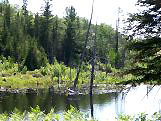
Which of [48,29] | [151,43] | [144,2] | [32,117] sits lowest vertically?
[32,117]

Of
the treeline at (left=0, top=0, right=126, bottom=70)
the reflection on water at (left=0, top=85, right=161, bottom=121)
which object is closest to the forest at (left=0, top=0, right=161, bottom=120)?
the treeline at (left=0, top=0, right=126, bottom=70)

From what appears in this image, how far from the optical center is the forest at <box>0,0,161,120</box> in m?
10.0

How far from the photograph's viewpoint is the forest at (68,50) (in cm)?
1000

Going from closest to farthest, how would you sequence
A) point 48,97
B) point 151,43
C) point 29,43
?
point 151,43
point 48,97
point 29,43

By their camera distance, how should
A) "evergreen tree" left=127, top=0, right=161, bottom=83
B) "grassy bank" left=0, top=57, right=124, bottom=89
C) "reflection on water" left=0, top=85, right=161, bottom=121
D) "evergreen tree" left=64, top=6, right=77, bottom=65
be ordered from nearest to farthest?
1. "evergreen tree" left=127, top=0, right=161, bottom=83
2. "reflection on water" left=0, top=85, right=161, bottom=121
3. "grassy bank" left=0, top=57, right=124, bottom=89
4. "evergreen tree" left=64, top=6, right=77, bottom=65

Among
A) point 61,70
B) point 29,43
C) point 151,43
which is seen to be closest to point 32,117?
point 151,43

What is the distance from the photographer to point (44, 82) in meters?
42.7

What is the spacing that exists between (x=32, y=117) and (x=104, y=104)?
1747 centimetres

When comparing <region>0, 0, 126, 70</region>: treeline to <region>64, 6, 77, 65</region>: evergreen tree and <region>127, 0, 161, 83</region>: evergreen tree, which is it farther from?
<region>127, 0, 161, 83</region>: evergreen tree

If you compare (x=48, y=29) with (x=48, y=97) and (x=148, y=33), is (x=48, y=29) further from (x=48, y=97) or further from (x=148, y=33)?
(x=148, y=33)

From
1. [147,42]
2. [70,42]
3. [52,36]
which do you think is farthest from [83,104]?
[52,36]

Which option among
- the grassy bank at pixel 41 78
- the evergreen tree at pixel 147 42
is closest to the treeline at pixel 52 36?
the grassy bank at pixel 41 78


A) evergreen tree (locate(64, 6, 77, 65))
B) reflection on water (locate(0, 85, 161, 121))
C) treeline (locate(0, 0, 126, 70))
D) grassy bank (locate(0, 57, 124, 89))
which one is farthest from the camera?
evergreen tree (locate(64, 6, 77, 65))

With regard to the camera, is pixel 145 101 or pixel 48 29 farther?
pixel 48 29
